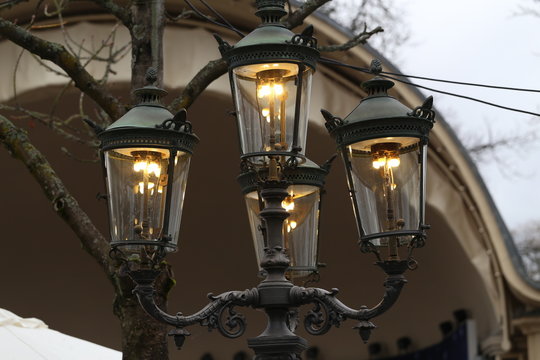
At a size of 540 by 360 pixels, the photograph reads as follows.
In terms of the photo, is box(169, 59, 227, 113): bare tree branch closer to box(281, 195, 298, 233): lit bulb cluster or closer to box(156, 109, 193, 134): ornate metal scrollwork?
box(281, 195, 298, 233): lit bulb cluster

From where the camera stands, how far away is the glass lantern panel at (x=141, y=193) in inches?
205

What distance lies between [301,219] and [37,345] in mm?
1923

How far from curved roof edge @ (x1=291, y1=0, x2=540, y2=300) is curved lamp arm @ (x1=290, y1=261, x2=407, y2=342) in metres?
6.25

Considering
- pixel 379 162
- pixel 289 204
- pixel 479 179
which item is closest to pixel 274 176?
pixel 379 162

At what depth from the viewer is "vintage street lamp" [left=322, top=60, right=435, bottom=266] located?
5.12m

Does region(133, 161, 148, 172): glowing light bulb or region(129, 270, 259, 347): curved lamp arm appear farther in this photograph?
region(133, 161, 148, 172): glowing light bulb

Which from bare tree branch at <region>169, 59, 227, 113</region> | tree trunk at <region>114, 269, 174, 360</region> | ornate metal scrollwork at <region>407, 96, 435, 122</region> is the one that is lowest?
tree trunk at <region>114, 269, 174, 360</region>

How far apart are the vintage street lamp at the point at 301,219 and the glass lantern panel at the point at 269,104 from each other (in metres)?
1.40

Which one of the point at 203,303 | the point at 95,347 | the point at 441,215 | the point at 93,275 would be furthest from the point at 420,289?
the point at 95,347

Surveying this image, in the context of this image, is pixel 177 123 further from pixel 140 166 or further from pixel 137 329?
pixel 137 329

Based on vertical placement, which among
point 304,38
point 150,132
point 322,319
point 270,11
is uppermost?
point 270,11

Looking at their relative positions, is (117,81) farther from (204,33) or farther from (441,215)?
(441,215)

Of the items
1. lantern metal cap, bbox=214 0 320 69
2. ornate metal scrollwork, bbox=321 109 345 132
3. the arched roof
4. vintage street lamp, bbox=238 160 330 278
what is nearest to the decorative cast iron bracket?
ornate metal scrollwork, bbox=321 109 345 132

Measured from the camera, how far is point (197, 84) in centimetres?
773
